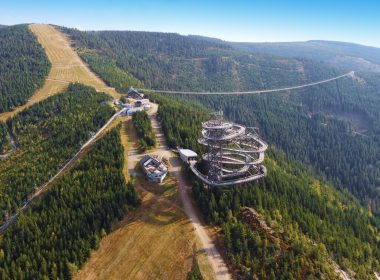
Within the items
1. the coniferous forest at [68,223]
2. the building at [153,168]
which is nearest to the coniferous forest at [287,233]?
the building at [153,168]

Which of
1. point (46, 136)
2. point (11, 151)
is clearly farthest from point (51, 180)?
point (11, 151)

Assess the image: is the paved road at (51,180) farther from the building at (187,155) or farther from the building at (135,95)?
the building at (187,155)

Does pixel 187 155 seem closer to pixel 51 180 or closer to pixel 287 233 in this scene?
pixel 287 233

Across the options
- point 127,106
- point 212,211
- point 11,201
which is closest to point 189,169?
point 212,211

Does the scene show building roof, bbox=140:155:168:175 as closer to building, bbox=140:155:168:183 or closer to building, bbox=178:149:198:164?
building, bbox=140:155:168:183

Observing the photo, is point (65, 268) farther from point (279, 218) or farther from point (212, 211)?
point (279, 218)

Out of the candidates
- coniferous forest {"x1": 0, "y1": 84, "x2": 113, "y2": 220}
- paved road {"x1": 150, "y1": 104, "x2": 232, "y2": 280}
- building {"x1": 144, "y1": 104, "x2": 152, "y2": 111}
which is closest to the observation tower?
paved road {"x1": 150, "y1": 104, "x2": 232, "y2": 280}

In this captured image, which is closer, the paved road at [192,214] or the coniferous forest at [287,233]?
the paved road at [192,214]
